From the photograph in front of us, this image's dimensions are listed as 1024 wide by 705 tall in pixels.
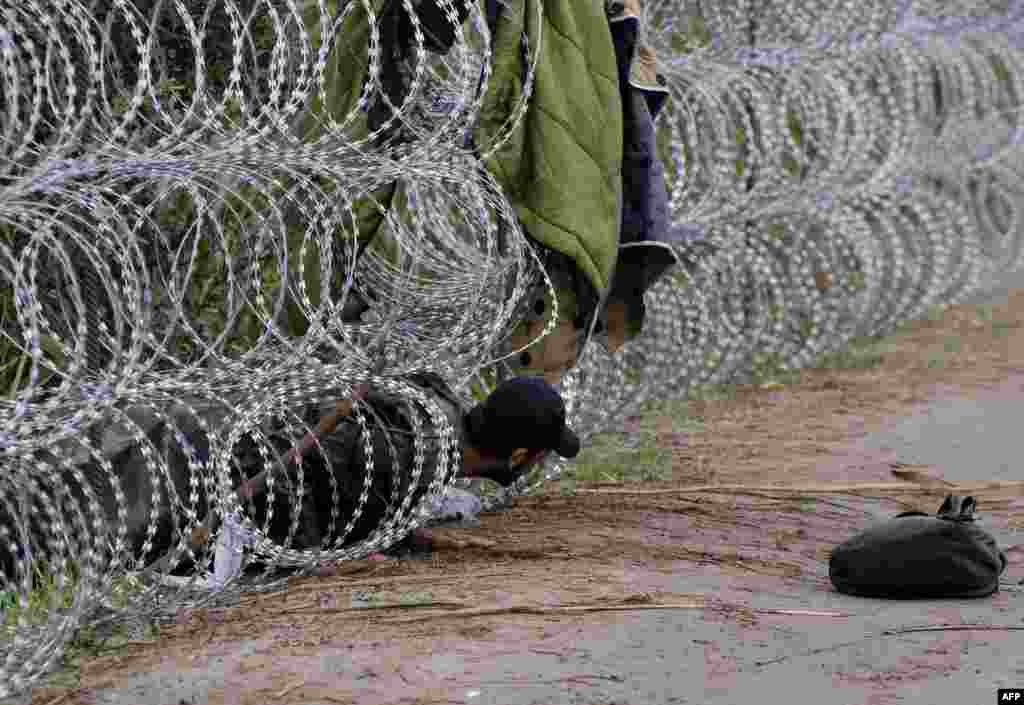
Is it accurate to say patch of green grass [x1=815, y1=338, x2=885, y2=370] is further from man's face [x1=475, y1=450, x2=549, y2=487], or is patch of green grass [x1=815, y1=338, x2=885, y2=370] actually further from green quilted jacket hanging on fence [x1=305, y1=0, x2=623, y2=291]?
man's face [x1=475, y1=450, x2=549, y2=487]

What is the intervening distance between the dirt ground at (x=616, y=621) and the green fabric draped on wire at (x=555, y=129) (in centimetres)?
109

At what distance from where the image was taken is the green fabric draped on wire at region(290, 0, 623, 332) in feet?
22.0

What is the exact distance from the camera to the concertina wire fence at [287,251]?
526 centimetres

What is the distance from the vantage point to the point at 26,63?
6.59 m

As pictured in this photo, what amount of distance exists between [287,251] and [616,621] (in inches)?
75.4

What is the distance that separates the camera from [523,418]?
619 centimetres

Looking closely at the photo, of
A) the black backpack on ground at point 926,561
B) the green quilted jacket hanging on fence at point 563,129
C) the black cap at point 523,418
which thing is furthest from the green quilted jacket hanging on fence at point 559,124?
the black backpack on ground at point 926,561

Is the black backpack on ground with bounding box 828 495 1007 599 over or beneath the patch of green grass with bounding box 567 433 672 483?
over

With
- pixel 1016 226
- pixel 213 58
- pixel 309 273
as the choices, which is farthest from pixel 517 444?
pixel 1016 226

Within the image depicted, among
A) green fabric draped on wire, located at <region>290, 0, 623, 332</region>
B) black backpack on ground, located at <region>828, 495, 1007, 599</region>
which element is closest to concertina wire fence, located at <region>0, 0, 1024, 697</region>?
green fabric draped on wire, located at <region>290, 0, 623, 332</region>

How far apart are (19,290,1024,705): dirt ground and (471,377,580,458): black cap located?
1.20 feet

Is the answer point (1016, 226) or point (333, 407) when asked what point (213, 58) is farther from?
point (1016, 226)

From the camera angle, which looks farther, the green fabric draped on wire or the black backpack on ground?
the green fabric draped on wire

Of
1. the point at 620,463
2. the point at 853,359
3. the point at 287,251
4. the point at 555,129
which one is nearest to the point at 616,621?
the point at 287,251
